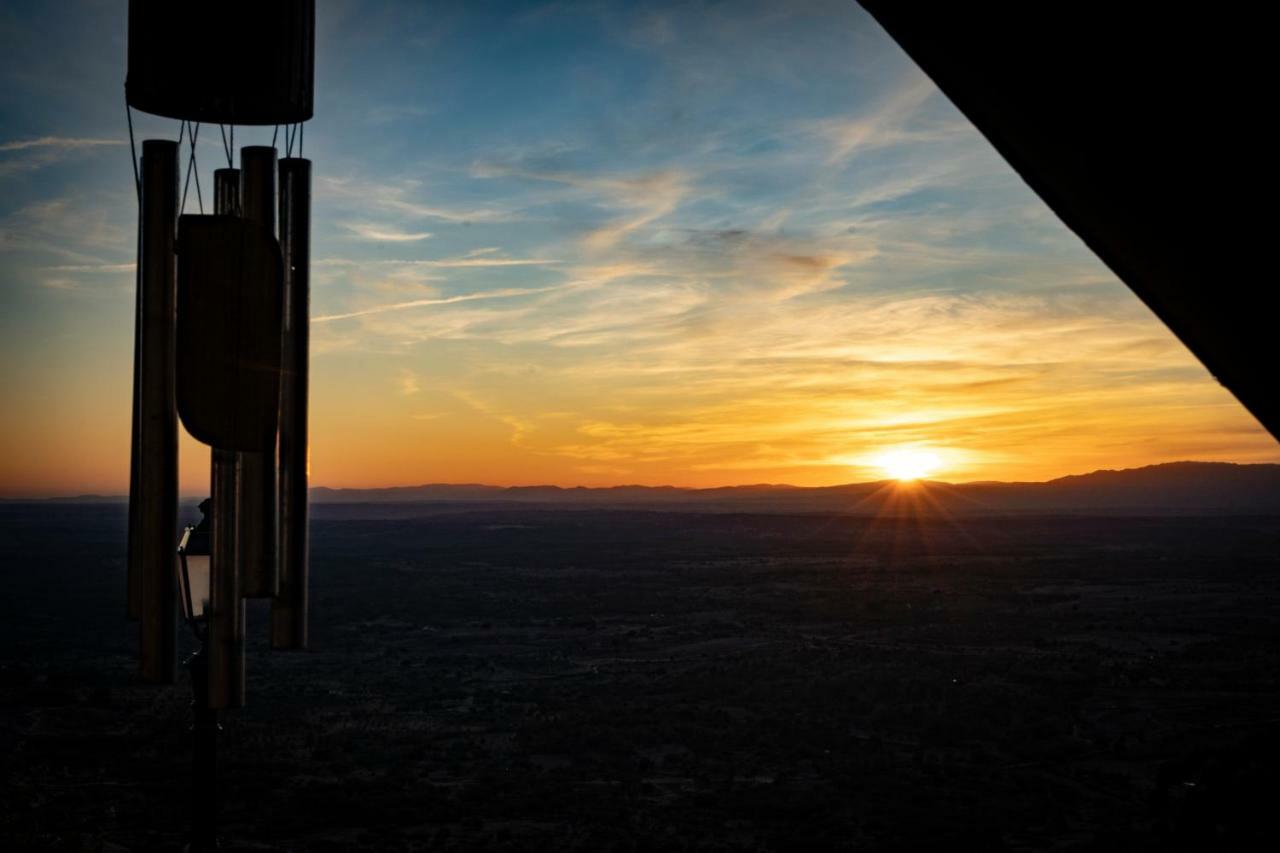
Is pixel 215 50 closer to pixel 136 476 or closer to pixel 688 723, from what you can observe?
pixel 136 476

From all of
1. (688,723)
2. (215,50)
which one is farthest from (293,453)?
(688,723)

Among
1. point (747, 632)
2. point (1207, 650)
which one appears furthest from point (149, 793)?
point (1207, 650)

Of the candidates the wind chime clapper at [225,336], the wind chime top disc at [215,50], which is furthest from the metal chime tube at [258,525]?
the wind chime top disc at [215,50]

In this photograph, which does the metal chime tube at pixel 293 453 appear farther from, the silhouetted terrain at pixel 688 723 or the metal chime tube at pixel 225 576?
the silhouetted terrain at pixel 688 723

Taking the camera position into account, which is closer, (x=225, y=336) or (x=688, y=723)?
(x=225, y=336)

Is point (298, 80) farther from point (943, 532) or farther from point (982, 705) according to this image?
point (943, 532)
